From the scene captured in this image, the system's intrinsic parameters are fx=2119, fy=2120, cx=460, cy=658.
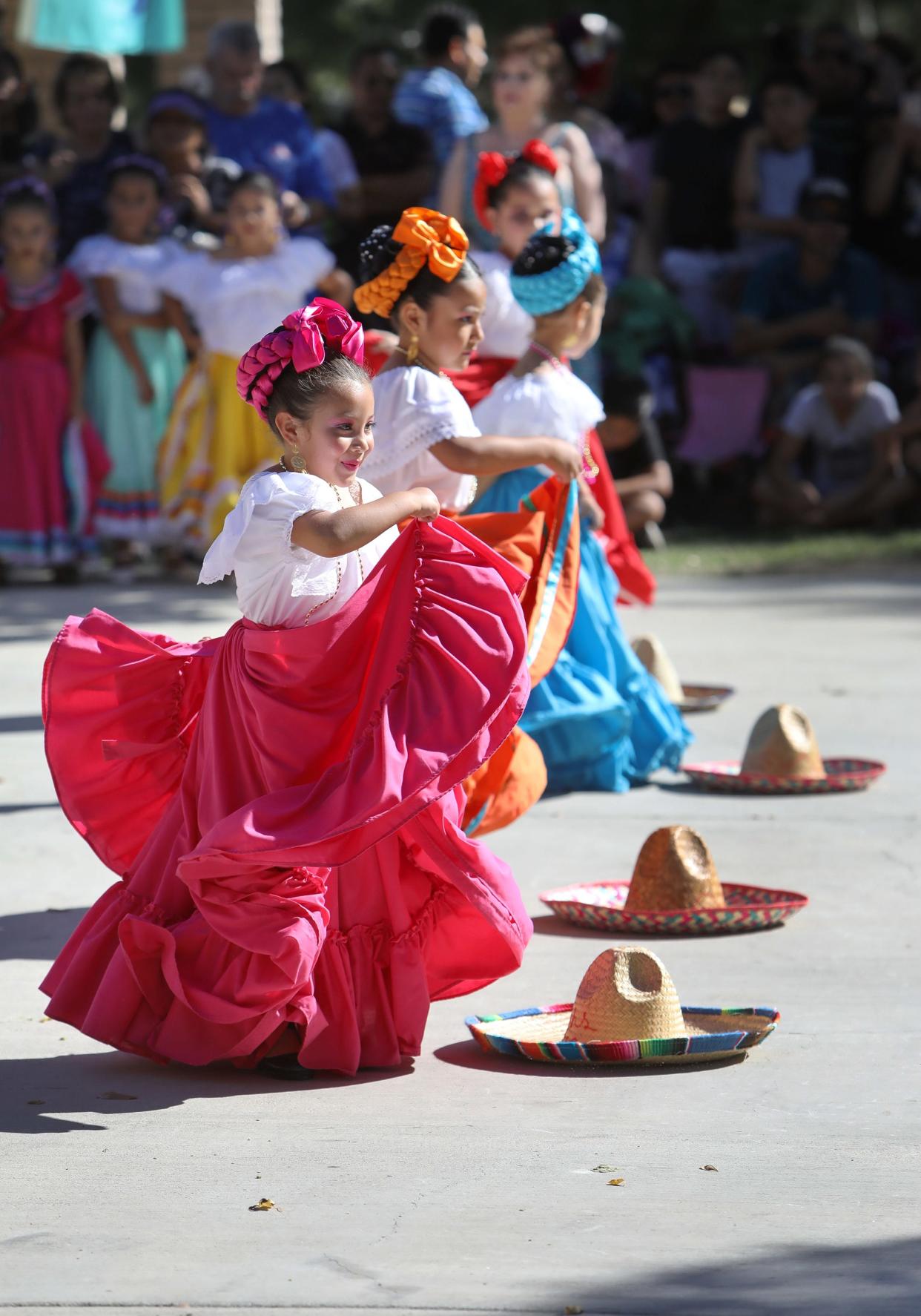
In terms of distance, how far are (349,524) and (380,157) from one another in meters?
9.11

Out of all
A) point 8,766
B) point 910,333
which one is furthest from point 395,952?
point 910,333

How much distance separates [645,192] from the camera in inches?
527

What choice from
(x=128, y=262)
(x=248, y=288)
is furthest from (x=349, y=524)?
(x=128, y=262)

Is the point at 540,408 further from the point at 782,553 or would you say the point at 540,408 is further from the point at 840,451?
the point at 840,451

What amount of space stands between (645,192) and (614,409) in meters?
3.46

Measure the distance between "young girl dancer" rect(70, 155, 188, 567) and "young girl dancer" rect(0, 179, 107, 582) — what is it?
113 millimetres

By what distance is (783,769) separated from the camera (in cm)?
646

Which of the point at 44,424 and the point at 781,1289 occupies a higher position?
the point at 44,424

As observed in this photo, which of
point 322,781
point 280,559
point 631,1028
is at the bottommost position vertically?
point 631,1028

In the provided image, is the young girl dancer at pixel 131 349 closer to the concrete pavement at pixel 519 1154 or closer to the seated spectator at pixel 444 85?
the seated spectator at pixel 444 85

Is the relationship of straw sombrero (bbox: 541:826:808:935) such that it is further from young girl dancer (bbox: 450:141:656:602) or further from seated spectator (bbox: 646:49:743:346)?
seated spectator (bbox: 646:49:743:346)

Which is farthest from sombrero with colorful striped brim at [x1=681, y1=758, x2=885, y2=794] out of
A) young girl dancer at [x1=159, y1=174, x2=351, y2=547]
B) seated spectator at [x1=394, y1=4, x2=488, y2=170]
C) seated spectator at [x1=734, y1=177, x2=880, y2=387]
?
seated spectator at [x1=734, y1=177, x2=880, y2=387]

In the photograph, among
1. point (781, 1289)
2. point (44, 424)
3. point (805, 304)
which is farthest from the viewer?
point (805, 304)

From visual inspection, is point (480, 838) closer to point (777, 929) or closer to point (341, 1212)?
point (777, 929)
